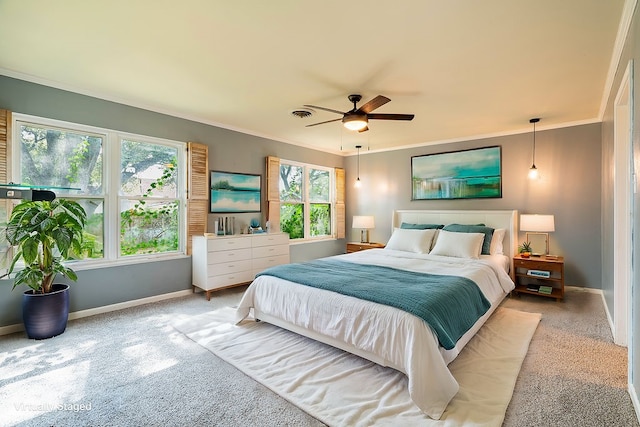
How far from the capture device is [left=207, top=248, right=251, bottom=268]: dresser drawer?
4.14 meters

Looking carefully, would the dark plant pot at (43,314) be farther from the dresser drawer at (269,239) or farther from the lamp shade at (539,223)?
the lamp shade at (539,223)

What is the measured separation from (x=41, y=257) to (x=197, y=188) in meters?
1.84

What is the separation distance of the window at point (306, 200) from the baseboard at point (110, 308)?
2.14 metres

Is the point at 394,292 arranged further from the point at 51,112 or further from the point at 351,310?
the point at 51,112

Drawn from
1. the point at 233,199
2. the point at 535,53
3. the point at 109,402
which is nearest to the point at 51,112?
the point at 233,199

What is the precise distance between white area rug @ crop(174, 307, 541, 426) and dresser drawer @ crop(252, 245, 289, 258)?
1.51m

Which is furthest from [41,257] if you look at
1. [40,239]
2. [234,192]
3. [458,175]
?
[458,175]

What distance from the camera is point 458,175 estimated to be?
532cm

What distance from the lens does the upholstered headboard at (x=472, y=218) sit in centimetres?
461

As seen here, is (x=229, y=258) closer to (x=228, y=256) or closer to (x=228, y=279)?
(x=228, y=256)

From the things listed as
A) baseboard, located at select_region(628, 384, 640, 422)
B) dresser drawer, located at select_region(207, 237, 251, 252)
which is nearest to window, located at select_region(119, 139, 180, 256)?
dresser drawer, located at select_region(207, 237, 251, 252)

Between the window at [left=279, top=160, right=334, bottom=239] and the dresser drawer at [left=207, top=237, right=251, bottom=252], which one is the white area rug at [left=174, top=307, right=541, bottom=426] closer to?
the dresser drawer at [left=207, top=237, right=251, bottom=252]

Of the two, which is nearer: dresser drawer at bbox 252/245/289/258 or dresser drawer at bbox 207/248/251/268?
dresser drawer at bbox 207/248/251/268

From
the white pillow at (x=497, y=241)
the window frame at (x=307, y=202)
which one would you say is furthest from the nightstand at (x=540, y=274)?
the window frame at (x=307, y=202)
